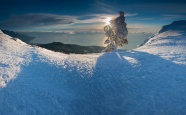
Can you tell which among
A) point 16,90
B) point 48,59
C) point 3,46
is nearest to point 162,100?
point 16,90

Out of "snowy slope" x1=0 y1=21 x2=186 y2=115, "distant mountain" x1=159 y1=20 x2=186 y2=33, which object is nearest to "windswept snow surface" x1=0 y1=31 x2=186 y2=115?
"snowy slope" x1=0 y1=21 x2=186 y2=115

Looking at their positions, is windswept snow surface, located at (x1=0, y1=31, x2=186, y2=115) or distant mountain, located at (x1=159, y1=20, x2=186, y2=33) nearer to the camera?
windswept snow surface, located at (x1=0, y1=31, x2=186, y2=115)

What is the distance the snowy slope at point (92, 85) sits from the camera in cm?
1891

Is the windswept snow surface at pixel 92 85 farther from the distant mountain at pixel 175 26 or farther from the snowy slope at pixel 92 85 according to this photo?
the distant mountain at pixel 175 26

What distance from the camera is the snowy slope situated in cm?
1891

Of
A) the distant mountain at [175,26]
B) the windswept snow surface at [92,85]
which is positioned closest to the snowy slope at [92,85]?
the windswept snow surface at [92,85]

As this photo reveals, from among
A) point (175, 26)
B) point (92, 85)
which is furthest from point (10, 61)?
point (175, 26)

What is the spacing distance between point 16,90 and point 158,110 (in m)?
12.3

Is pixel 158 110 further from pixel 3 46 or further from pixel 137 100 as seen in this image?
pixel 3 46

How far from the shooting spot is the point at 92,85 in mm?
22359

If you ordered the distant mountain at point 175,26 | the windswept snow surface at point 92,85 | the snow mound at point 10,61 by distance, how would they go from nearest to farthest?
the windswept snow surface at point 92,85
the snow mound at point 10,61
the distant mountain at point 175,26

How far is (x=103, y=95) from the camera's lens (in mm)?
20891

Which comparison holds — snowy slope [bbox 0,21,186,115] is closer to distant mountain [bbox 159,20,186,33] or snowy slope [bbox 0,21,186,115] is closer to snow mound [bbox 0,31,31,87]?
snow mound [bbox 0,31,31,87]

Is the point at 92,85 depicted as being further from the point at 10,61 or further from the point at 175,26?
the point at 175,26
